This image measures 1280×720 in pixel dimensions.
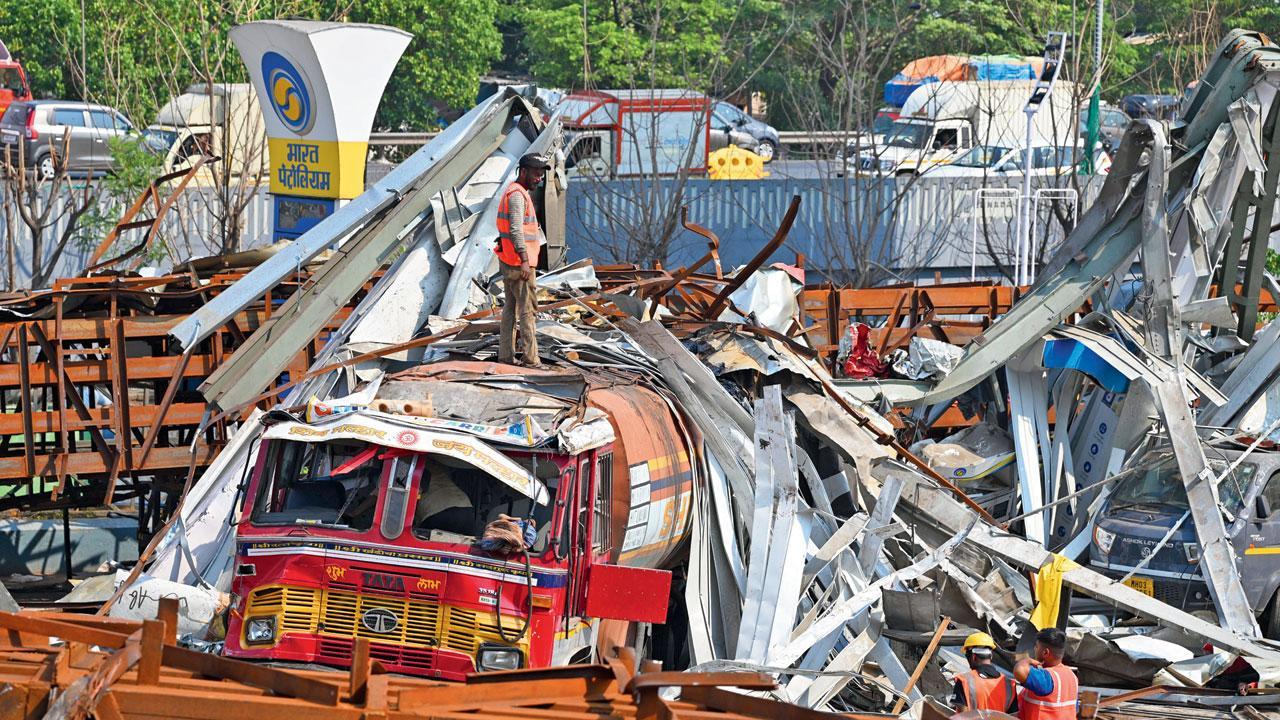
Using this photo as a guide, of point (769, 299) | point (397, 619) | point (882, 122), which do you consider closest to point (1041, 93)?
point (769, 299)

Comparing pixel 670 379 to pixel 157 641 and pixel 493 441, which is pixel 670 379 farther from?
pixel 157 641

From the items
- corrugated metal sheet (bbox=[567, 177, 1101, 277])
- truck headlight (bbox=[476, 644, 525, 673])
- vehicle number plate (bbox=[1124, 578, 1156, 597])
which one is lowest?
vehicle number plate (bbox=[1124, 578, 1156, 597])

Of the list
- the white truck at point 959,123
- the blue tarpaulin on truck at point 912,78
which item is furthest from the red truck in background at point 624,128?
the blue tarpaulin on truck at point 912,78

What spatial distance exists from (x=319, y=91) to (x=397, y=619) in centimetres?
1057

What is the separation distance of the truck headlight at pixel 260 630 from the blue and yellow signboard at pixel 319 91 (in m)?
9.92

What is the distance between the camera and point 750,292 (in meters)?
17.4

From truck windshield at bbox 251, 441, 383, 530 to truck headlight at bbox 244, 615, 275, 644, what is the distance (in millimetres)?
646

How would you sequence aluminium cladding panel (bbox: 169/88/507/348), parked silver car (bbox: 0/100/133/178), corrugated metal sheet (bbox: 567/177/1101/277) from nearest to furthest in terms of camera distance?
aluminium cladding panel (bbox: 169/88/507/348)
corrugated metal sheet (bbox: 567/177/1101/277)
parked silver car (bbox: 0/100/133/178)

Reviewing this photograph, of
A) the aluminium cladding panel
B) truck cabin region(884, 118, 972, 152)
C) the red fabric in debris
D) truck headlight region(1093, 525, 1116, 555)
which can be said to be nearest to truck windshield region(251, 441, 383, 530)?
the aluminium cladding panel

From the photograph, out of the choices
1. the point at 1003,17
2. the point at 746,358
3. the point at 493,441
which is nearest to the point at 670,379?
the point at 746,358

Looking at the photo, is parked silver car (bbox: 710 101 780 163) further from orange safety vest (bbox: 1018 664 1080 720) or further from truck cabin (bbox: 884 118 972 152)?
orange safety vest (bbox: 1018 664 1080 720)

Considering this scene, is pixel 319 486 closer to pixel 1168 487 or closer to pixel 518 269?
pixel 518 269

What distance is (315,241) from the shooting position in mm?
15945

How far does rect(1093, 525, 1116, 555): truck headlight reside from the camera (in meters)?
15.2
